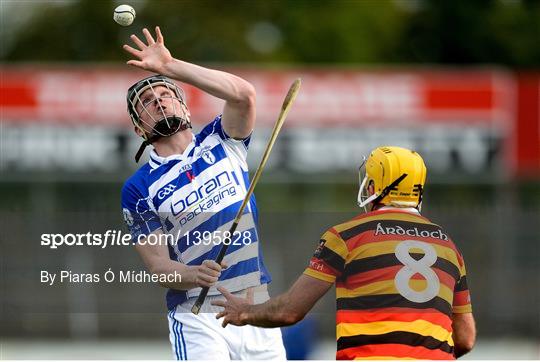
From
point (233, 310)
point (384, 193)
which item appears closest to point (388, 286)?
point (384, 193)

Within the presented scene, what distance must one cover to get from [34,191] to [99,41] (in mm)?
13541

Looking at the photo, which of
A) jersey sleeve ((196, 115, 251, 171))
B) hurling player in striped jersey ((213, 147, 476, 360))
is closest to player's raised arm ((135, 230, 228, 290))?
jersey sleeve ((196, 115, 251, 171))

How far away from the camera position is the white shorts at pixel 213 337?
570 centimetres

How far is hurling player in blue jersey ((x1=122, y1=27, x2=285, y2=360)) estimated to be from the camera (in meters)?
5.65

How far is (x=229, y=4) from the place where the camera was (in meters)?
39.1

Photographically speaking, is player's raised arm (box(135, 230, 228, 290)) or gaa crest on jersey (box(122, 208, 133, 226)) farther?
gaa crest on jersey (box(122, 208, 133, 226))

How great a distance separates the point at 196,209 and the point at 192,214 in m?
0.03

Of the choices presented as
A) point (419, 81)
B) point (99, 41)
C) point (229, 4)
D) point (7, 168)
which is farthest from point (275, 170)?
point (229, 4)

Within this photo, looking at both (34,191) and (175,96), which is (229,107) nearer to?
(175,96)

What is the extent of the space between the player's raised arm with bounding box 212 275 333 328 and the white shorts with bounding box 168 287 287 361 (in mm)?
467

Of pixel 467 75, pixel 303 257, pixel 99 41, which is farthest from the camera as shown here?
pixel 99 41

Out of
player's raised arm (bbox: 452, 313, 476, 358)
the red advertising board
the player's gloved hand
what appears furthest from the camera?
the red advertising board

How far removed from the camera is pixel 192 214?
5668mm

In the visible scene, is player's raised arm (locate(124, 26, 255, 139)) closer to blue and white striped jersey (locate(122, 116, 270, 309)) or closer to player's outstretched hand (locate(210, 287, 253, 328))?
blue and white striped jersey (locate(122, 116, 270, 309))
